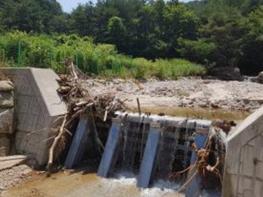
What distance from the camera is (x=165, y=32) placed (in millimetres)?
40938

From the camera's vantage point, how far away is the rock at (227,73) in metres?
30.1

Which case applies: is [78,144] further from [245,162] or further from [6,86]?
[245,162]

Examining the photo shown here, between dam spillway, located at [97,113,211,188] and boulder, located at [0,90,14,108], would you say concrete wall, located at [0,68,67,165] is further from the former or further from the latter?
dam spillway, located at [97,113,211,188]

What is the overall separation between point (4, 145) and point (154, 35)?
1283 inches

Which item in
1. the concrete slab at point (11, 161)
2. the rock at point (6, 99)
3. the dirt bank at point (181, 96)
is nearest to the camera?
the concrete slab at point (11, 161)

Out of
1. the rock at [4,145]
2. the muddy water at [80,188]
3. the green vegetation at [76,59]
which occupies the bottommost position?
the muddy water at [80,188]

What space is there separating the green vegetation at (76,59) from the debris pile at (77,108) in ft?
7.55

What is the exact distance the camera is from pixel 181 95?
714 inches

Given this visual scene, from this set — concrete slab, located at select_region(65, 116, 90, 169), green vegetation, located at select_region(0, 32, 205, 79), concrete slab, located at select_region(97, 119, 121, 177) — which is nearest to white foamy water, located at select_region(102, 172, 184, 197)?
concrete slab, located at select_region(97, 119, 121, 177)

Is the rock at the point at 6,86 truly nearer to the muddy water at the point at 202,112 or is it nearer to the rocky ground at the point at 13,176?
the rocky ground at the point at 13,176

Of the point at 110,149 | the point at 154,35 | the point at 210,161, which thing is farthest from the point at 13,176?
the point at 154,35

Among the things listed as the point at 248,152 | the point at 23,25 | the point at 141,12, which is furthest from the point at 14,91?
the point at 23,25

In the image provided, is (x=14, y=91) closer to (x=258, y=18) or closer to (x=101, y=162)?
(x=101, y=162)

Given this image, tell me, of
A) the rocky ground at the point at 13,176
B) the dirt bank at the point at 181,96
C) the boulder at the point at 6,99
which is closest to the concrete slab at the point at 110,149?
the rocky ground at the point at 13,176
